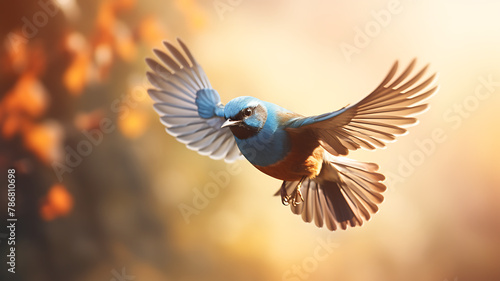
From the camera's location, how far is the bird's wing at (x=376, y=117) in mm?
897

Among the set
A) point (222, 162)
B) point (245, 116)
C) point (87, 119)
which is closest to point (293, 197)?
point (245, 116)

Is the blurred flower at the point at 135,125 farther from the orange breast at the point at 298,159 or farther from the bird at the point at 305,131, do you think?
the orange breast at the point at 298,159

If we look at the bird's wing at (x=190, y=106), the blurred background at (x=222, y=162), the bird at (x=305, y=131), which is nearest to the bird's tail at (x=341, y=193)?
the bird at (x=305, y=131)

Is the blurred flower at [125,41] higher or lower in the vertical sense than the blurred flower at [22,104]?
higher

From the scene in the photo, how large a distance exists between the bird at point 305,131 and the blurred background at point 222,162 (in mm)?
395

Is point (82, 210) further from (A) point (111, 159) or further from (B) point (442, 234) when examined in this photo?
Result: (B) point (442, 234)

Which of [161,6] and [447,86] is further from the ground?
[161,6]

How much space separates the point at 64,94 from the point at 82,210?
1.59 feet

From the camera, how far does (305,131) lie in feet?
3.53

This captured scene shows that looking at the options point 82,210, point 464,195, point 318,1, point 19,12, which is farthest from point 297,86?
point 19,12

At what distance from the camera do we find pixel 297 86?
171cm

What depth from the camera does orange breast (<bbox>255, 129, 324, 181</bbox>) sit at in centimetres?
110

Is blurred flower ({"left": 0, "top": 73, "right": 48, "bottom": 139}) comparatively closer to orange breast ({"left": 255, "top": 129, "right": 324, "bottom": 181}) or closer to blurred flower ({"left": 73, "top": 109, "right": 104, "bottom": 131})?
→ blurred flower ({"left": 73, "top": 109, "right": 104, "bottom": 131})

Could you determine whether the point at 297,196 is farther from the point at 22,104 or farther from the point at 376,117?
the point at 22,104
